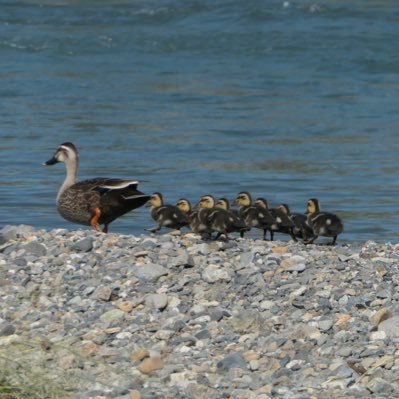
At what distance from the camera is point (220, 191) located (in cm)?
1312

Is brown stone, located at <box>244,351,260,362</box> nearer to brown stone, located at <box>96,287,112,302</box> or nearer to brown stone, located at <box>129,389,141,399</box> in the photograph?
brown stone, located at <box>129,389,141,399</box>

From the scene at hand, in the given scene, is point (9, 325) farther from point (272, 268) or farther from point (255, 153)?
point (255, 153)

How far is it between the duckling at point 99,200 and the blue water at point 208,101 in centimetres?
92

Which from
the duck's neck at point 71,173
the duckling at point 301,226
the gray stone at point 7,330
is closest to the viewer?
the gray stone at point 7,330

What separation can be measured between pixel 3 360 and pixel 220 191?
694 cm

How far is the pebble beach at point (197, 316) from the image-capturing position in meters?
6.59

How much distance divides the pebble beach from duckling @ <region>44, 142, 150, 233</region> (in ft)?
3.67

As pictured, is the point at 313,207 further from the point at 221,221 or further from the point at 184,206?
the point at 221,221

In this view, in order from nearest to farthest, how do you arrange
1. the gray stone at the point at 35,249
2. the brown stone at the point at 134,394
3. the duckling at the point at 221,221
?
the brown stone at the point at 134,394, the gray stone at the point at 35,249, the duckling at the point at 221,221

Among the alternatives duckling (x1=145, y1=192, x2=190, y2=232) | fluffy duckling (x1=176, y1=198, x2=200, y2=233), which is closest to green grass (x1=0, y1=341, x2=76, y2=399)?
fluffy duckling (x1=176, y1=198, x2=200, y2=233)

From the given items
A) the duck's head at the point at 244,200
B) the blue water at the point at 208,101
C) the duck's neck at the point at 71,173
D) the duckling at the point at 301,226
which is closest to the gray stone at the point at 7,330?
the duckling at the point at 301,226

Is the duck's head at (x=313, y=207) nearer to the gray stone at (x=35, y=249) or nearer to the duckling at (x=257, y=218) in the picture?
the duckling at (x=257, y=218)

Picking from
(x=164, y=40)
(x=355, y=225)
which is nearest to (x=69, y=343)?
(x=355, y=225)

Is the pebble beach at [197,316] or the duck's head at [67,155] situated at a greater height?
→ the duck's head at [67,155]
